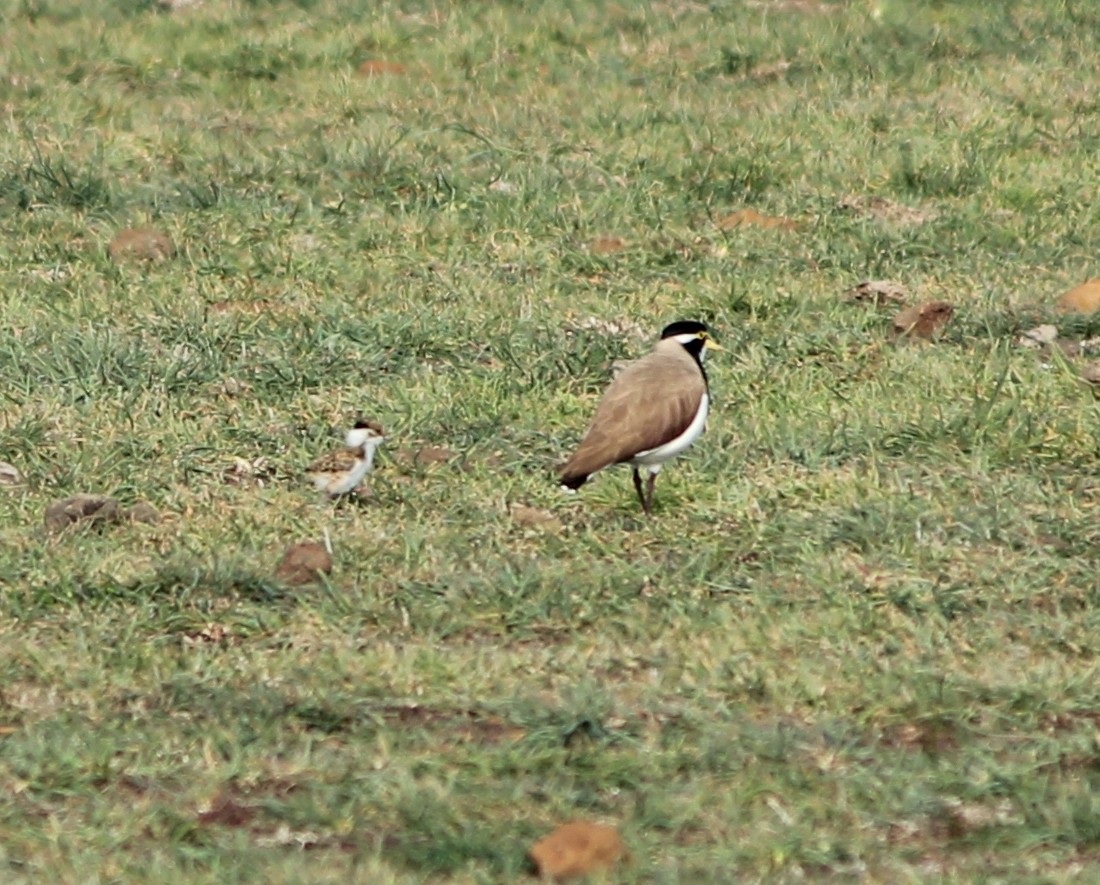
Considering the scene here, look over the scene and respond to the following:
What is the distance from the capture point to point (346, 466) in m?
7.59

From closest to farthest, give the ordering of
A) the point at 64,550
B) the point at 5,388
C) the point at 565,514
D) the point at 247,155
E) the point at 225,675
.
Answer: the point at 225,675
the point at 64,550
the point at 565,514
the point at 5,388
the point at 247,155

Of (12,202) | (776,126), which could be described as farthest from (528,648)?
(776,126)

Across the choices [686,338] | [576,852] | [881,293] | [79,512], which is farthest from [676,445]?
[576,852]

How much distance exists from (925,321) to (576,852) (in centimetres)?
522

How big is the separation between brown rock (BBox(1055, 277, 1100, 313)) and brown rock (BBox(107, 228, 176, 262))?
4446 millimetres

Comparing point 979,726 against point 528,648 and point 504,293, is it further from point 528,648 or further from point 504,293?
point 504,293

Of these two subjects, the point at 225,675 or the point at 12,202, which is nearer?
the point at 225,675

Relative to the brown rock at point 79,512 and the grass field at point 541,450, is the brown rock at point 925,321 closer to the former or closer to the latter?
the grass field at point 541,450

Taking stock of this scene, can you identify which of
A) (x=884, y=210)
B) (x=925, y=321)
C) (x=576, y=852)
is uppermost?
(x=576, y=852)

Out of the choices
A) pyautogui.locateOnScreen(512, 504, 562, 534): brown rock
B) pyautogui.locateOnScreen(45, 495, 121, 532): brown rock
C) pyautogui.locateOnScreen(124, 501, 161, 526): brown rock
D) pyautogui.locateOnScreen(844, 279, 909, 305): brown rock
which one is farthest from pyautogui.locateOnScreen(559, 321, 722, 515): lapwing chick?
pyautogui.locateOnScreen(844, 279, 909, 305): brown rock

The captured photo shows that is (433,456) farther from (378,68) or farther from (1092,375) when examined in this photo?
(378,68)

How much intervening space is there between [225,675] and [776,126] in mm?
7713

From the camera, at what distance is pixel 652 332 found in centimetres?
980

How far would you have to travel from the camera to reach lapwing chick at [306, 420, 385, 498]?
7.58 meters
